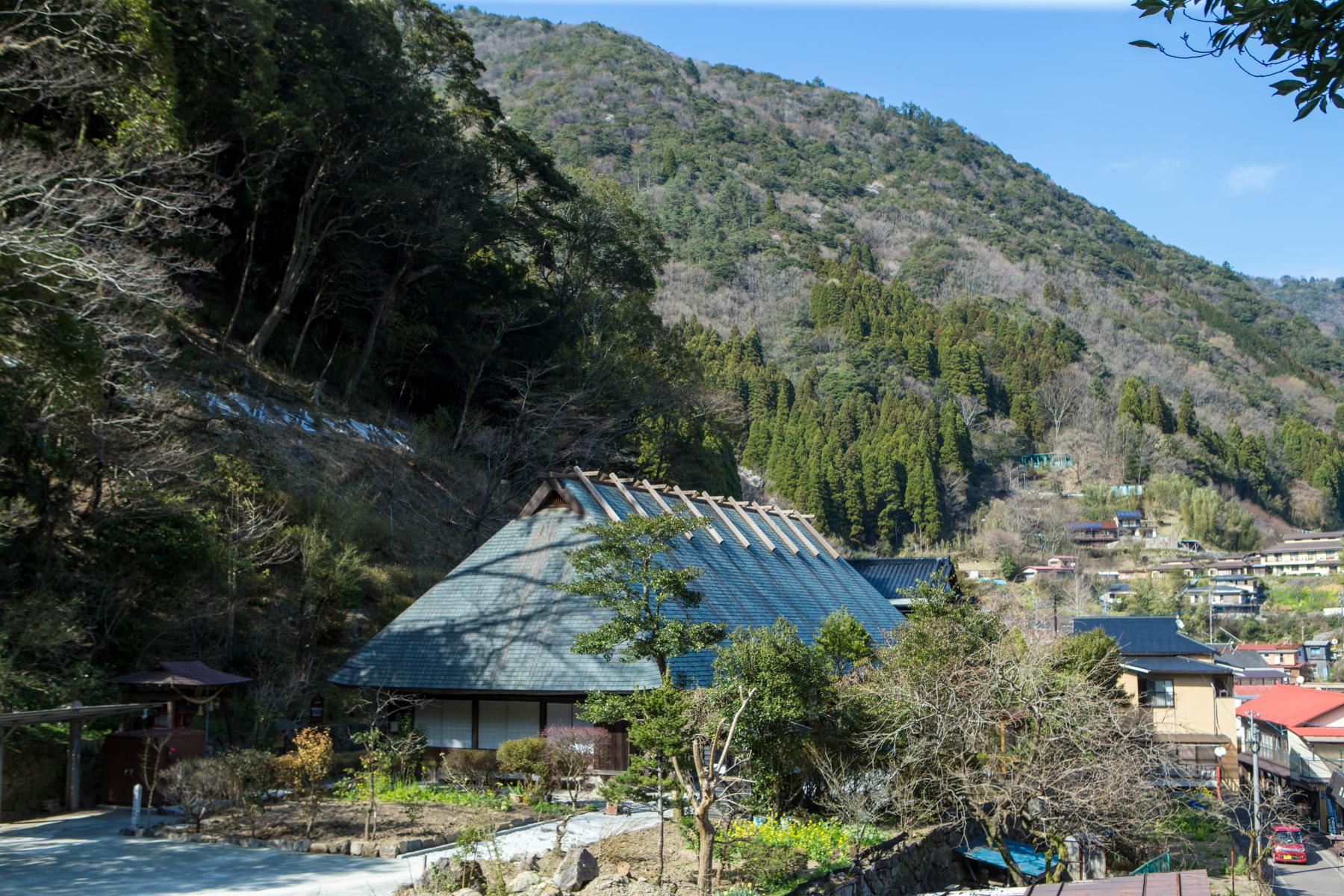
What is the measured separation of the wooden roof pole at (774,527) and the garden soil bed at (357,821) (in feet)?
38.5

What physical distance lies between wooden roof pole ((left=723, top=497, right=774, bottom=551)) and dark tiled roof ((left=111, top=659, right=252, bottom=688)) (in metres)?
11.8

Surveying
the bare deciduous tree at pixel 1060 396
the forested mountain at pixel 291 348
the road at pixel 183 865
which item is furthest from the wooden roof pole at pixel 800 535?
the bare deciduous tree at pixel 1060 396

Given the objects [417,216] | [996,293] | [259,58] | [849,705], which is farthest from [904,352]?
[849,705]

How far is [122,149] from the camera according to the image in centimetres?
1861

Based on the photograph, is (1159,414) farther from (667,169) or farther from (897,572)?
(667,169)

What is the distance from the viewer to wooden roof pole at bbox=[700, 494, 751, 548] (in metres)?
22.8

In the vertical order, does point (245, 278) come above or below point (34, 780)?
above

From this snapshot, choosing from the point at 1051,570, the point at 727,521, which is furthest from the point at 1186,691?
the point at 1051,570

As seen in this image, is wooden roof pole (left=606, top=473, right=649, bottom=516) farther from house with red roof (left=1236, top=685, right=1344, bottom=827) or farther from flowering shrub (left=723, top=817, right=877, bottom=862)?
house with red roof (left=1236, top=685, right=1344, bottom=827)

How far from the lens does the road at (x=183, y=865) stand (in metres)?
10.1

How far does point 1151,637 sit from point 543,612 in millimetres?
21606

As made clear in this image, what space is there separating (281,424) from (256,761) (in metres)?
13.8

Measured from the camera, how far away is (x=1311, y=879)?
21.6 m

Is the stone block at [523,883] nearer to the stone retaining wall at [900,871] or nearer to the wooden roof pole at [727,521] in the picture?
the stone retaining wall at [900,871]
